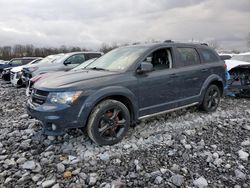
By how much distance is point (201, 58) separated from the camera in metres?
6.21

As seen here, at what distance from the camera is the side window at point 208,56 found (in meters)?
6.30

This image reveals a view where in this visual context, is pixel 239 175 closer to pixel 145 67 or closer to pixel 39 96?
pixel 145 67

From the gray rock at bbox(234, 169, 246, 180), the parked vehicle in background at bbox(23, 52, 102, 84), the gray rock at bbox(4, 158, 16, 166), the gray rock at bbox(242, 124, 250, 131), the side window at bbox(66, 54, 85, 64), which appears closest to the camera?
the gray rock at bbox(234, 169, 246, 180)

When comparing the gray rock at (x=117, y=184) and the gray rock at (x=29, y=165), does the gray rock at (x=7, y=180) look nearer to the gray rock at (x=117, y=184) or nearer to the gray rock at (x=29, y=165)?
the gray rock at (x=29, y=165)

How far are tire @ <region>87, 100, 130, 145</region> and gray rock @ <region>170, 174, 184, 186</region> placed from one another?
4.33ft

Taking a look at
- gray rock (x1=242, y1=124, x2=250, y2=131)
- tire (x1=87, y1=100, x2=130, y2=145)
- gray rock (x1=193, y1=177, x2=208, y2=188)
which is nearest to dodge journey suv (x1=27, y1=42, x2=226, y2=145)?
tire (x1=87, y1=100, x2=130, y2=145)

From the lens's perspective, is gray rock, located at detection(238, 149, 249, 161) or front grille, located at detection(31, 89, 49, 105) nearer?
gray rock, located at detection(238, 149, 249, 161)

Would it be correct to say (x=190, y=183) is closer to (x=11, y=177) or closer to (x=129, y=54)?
(x=11, y=177)

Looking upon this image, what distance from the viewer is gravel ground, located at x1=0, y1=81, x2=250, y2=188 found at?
352cm

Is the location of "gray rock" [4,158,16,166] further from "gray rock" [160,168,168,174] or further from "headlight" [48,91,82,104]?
"gray rock" [160,168,168,174]

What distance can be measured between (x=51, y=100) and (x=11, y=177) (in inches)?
49.5

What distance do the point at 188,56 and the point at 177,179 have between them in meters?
3.22

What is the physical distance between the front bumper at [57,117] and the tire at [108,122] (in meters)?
0.25

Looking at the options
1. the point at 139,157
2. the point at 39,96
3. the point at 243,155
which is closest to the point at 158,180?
the point at 139,157
